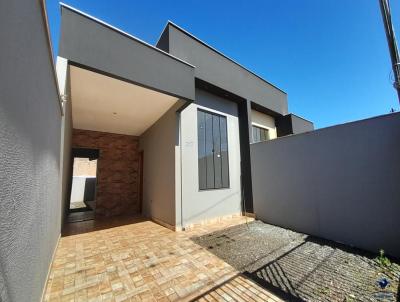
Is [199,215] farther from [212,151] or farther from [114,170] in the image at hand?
[114,170]

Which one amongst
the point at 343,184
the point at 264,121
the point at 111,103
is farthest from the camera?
the point at 264,121

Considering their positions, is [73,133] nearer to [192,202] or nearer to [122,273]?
[192,202]

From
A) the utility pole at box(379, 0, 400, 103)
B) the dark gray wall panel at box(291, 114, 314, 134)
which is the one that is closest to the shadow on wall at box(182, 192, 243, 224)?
the utility pole at box(379, 0, 400, 103)

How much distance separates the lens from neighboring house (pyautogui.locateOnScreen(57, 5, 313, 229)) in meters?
3.10

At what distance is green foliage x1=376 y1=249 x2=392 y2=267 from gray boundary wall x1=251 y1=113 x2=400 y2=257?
0.17 metres

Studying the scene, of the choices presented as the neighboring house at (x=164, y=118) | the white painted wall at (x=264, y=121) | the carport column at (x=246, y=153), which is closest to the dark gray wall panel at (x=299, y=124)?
the neighboring house at (x=164, y=118)

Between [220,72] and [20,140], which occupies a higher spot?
[220,72]

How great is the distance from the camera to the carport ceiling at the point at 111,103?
11.0 ft

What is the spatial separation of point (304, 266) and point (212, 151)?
3375mm

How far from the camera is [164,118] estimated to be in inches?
197

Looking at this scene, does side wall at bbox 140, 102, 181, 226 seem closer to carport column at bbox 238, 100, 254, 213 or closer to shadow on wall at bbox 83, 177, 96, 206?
carport column at bbox 238, 100, 254, 213

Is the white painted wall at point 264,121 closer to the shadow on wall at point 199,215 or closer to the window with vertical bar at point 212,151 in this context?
the window with vertical bar at point 212,151

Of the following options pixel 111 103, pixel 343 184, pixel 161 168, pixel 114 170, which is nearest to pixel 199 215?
pixel 161 168

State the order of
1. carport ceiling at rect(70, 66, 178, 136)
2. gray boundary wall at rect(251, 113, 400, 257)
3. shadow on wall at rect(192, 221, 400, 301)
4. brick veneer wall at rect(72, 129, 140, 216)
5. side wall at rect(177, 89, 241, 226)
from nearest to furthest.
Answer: shadow on wall at rect(192, 221, 400, 301) → gray boundary wall at rect(251, 113, 400, 257) → carport ceiling at rect(70, 66, 178, 136) → side wall at rect(177, 89, 241, 226) → brick veneer wall at rect(72, 129, 140, 216)
